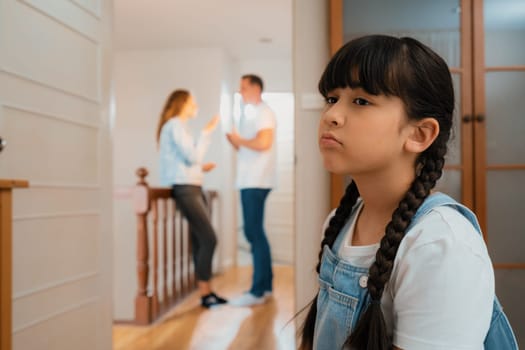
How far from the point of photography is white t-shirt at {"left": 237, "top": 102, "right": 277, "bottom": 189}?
343cm

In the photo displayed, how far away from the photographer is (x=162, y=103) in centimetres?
572

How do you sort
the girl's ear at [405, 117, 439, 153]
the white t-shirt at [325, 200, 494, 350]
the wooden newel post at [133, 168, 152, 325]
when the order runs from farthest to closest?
1. the wooden newel post at [133, 168, 152, 325]
2. the girl's ear at [405, 117, 439, 153]
3. the white t-shirt at [325, 200, 494, 350]

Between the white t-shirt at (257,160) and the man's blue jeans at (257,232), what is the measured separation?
56mm

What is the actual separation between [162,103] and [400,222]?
524cm

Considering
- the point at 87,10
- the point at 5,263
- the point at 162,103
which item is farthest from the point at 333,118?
the point at 162,103

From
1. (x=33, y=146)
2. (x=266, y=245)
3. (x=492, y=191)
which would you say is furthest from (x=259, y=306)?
(x=33, y=146)

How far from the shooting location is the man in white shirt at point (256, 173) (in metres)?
3.44

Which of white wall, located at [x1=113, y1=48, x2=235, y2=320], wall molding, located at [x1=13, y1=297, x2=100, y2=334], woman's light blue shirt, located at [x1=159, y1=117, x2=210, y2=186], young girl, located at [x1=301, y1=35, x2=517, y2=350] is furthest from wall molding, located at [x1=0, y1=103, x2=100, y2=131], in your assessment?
white wall, located at [x1=113, y1=48, x2=235, y2=320]

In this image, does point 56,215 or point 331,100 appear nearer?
point 331,100

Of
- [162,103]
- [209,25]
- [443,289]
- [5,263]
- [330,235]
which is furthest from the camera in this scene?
[162,103]

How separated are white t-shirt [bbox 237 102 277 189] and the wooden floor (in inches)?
33.3

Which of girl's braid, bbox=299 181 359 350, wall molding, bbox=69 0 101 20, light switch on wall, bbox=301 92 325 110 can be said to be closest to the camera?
girl's braid, bbox=299 181 359 350

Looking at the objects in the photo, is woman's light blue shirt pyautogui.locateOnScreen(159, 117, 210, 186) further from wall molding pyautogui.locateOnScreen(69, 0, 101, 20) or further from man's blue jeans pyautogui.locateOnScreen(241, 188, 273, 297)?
wall molding pyautogui.locateOnScreen(69, 0, 101, 20)

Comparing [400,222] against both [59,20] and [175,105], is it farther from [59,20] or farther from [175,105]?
[175,105]
